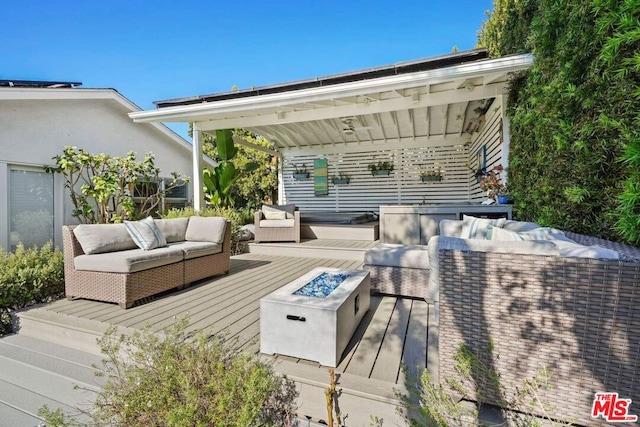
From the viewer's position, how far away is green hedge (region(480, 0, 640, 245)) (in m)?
1.78

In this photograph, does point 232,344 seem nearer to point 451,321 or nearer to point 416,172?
point 451,321

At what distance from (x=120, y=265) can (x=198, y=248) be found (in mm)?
1017

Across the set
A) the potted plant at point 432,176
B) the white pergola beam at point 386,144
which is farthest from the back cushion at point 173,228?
the potted plant at point 432,176

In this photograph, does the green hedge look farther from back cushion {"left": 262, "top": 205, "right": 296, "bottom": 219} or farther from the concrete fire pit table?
back cushion {"left": 262, "top": 205, "right": 296, "bottom": 219}

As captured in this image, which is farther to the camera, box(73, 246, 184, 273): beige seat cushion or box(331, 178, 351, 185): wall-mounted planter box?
box(331, 178, 351, 185): wall-mounted planter box

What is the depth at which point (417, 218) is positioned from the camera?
4.98 meters

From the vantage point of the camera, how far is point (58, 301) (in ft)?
10.2

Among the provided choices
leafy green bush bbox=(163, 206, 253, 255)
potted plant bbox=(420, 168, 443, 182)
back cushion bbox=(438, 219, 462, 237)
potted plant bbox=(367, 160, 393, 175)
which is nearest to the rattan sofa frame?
leafy green bush bbox=(163, 206, 253, 255)

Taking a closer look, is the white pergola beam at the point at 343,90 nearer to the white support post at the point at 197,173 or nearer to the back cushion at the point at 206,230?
the white support post at the point at 197,173

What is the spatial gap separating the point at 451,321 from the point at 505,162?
4.20 meters

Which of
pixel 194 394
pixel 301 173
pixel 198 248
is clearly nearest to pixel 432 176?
pixel 301 173

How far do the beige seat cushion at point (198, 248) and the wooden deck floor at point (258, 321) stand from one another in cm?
40

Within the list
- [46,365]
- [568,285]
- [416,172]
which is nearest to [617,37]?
[568,285]

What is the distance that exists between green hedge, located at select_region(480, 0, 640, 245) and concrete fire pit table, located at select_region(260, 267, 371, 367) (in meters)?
1.85
